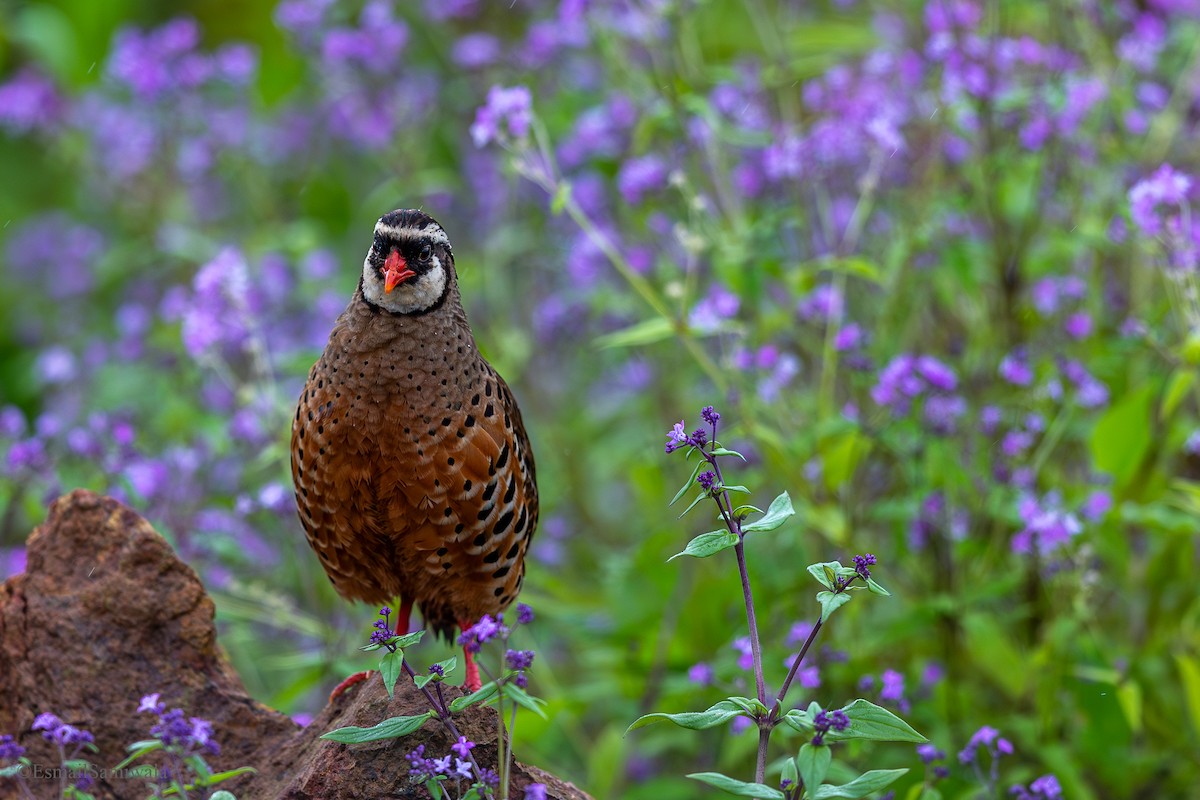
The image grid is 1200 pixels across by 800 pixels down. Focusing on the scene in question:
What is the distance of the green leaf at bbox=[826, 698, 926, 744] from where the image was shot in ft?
8.23

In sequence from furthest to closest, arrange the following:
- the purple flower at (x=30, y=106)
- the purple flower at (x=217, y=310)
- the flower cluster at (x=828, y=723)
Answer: the purple flower at (x=30, y=106)
the purple flower at (x=217, y=310)
the flower cluster at (x=828, y=723)

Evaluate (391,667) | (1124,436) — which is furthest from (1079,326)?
(391,667)

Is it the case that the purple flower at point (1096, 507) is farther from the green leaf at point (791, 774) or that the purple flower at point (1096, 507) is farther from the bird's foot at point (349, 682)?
the bird's foot at point (349, 682)

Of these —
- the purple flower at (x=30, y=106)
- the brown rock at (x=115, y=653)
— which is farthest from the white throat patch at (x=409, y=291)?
the purple flower at (x=30, y=106)

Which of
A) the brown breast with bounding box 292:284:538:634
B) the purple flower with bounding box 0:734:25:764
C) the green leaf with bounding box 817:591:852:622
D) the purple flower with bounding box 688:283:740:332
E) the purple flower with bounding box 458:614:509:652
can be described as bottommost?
the green leaf with bounding box 817:591:852:622

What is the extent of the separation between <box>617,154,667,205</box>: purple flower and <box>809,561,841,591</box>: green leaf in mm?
2570

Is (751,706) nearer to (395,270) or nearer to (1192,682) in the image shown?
(395,270)

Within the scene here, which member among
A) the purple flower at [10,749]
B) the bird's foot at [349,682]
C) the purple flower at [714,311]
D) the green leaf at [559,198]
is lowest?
the bird's foot at [349,682]

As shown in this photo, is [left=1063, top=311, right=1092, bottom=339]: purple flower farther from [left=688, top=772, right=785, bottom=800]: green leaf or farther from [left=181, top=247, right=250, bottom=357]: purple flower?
[left=688, top=772, right=785, bottom=800]: green leaf

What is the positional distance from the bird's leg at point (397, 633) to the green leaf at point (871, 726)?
134cm

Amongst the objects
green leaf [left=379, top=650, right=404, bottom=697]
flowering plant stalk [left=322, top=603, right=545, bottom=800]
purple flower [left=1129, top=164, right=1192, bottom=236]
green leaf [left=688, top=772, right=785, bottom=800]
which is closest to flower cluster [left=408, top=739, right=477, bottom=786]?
flowering plant stalk [left=322, top=603, right=545, bottom=800]

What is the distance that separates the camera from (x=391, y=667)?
256cm

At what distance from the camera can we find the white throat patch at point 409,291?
347 centimetres

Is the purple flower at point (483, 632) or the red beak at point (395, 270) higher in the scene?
the red beak at point (395, 270)
